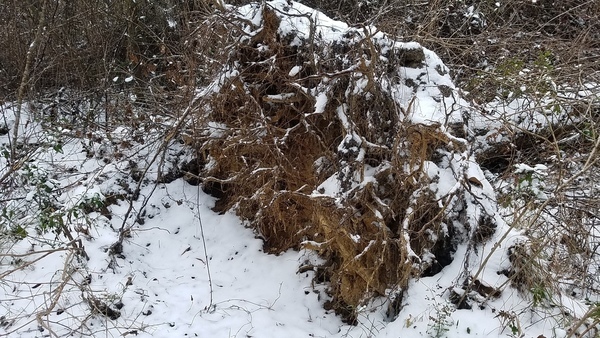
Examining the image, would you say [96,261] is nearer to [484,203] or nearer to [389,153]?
[389,153]

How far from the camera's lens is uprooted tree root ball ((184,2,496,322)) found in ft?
9.80

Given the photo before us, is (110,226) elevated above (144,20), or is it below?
below

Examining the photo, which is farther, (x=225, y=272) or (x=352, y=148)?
(x=225, y=272)

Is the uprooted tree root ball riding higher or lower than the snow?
higher

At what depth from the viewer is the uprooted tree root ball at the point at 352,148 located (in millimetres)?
2986

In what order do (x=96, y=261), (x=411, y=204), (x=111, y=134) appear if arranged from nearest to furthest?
(x=411, y=204) < (x=96, y=261) < (x=111, y=134)

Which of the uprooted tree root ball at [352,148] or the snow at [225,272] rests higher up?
the uprooted tree root ball at [352,148]

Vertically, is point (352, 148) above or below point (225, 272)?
above

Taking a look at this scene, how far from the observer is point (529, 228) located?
302cm

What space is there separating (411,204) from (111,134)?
3.47 meters

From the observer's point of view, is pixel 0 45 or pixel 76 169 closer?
pixel 76 169

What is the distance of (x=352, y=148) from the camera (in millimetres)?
2979

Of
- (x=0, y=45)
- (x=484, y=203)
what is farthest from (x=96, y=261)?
(x=0, y=45)

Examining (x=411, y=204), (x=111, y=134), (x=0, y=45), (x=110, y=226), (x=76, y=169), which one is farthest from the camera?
(x=0, y=45)
